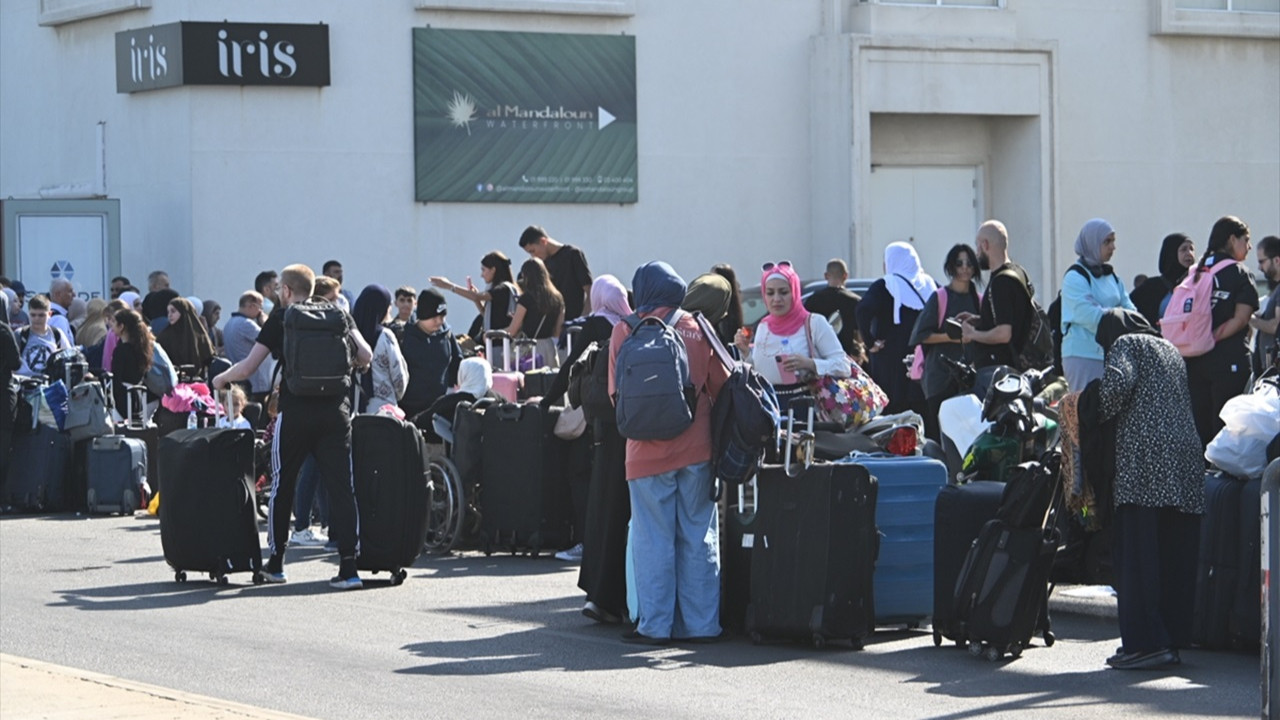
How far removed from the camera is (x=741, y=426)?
11.0m

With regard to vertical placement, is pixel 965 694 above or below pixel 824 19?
below

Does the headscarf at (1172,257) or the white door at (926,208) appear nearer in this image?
the headscarf at (1172,257)

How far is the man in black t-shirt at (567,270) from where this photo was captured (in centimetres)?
1956

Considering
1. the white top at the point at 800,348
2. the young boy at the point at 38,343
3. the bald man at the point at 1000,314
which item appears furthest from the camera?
the young boy at the point at 38,343

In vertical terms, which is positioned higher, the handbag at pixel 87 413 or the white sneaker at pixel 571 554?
the handbag at pixel 87 413

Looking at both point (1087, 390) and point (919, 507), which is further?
point (919, 507)

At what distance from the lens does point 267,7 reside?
2736 centimetres

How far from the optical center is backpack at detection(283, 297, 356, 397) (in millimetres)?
13344

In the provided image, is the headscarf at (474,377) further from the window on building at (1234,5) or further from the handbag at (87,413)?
the window on building at (1234,5)

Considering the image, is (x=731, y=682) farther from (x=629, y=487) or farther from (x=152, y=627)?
(x=152, y=627)

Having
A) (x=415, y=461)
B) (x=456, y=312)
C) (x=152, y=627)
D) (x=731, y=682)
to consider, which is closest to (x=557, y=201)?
(x=456, y=312)

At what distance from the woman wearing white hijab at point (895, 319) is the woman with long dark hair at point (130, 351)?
20.7 feet

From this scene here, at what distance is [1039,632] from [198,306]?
13692mm

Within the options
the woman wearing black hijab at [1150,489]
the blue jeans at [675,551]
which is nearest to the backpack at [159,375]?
the blue jeans at [675,551]
